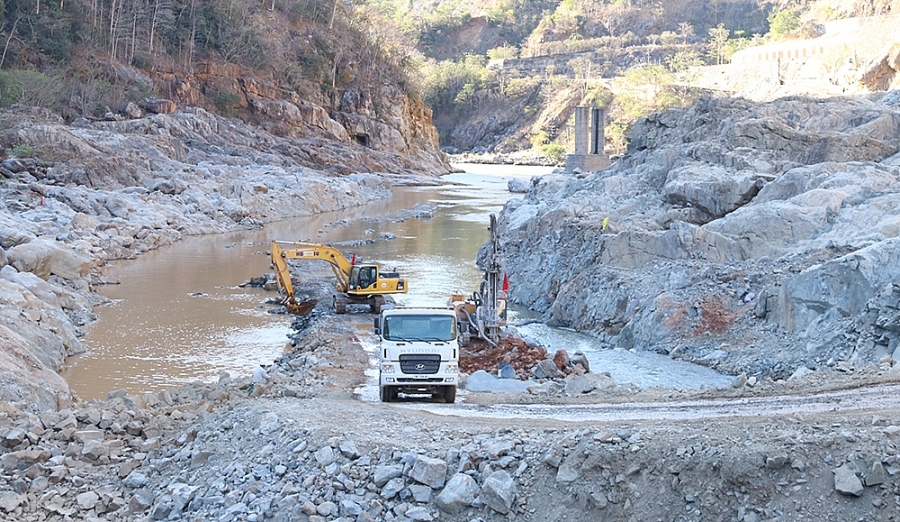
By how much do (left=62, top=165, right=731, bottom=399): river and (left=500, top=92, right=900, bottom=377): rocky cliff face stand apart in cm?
148

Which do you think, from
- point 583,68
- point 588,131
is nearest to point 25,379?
point 588,131

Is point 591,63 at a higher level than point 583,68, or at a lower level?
higher

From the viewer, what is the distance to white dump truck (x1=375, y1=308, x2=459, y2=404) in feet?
48.7

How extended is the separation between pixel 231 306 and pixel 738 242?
15177 millimetres

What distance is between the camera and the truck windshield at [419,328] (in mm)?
15055

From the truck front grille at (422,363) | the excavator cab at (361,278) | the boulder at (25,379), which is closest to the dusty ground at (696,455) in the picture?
the truck front grille at (422,363)

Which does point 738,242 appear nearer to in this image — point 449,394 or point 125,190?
point 449,394

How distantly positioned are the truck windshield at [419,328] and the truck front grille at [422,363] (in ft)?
0.96

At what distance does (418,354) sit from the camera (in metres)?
14.8

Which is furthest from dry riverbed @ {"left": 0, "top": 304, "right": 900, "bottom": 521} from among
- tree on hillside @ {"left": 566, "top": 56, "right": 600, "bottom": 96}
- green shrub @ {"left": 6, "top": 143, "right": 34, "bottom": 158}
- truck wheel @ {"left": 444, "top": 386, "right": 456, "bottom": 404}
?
tree on hillside @ {"left": 566, "top": 56, "right": 600, "bottom": 96}

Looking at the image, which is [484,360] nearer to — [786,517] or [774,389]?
[774,389]

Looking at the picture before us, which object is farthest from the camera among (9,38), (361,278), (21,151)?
(9,38)

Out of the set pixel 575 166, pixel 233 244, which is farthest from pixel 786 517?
pixel 575 166

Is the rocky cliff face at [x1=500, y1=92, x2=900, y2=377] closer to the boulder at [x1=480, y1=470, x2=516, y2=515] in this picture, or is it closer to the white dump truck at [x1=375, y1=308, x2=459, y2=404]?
the white dump truck at [x1=375, y1=308, x2=459, y2=404]
